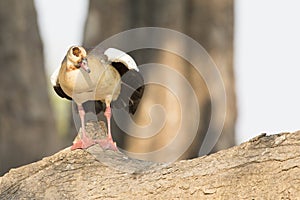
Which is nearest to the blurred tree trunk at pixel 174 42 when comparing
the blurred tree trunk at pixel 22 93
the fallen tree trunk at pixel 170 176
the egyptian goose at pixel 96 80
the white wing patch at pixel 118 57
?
the blurred tree trunk at pixel 22 93

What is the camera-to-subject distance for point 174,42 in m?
9.79

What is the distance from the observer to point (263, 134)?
16.0 feet

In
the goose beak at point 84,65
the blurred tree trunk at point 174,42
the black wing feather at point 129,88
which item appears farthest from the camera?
the blurred tree trunk at point 174,42

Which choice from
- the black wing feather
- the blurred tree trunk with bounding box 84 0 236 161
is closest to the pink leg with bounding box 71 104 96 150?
the black wing feather

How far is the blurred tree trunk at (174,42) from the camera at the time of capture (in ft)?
31.4

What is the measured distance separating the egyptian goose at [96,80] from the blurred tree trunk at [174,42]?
11.5ft

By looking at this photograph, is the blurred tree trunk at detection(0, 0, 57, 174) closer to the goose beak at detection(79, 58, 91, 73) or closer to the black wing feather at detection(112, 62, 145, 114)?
the black wing feather at detection(112, 62, 145, 114)

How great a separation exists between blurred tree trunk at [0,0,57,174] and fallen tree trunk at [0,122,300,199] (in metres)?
5.43

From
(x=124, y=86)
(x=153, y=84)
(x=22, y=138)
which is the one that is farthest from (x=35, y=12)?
(x=124, y=86)

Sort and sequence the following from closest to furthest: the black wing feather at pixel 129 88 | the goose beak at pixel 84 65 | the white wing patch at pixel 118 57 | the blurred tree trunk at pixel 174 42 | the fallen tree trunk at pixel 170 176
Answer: the fallen tree trunk at pixel 170 176, the goose beak at pixel 84 65, the white wing patch at pixel 118 57, the black wing feather at pixel 129 88, the blurred tree trunk at pixel 174 42

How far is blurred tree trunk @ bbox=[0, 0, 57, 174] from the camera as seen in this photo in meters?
10.8

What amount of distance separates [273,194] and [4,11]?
6918mm

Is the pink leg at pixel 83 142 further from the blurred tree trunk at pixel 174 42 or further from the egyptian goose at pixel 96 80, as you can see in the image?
the blurred tree trunk at pixel 174 42

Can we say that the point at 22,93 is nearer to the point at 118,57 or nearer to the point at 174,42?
the point at 174,42
